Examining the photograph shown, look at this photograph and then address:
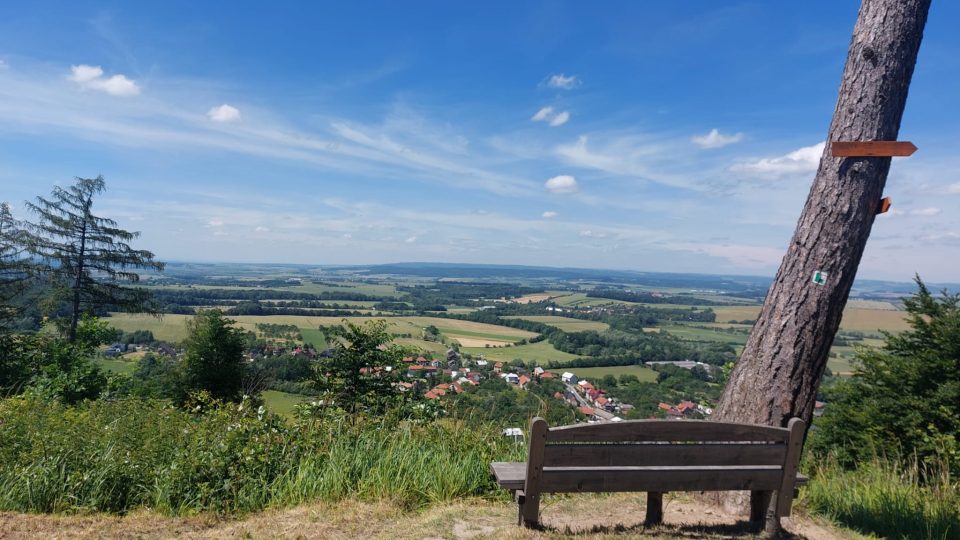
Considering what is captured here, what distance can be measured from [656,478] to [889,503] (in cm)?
272

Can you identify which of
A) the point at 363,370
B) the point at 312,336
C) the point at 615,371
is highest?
the point at 363,370

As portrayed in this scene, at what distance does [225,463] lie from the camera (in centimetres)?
413

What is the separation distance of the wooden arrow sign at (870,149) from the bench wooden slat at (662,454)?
7.67 ft

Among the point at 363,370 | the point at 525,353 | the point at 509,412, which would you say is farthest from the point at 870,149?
the point at 525,353

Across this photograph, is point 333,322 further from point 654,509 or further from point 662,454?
point 662,454

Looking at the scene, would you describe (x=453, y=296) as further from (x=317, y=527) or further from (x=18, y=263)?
(x=317, y=527)

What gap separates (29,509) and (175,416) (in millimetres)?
1377

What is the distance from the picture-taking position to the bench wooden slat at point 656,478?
3213 mm

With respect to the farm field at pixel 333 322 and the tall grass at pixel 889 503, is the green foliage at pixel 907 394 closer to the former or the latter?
the tall grass at pixel 889 503

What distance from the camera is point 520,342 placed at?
39.3 meters

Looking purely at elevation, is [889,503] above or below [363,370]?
below

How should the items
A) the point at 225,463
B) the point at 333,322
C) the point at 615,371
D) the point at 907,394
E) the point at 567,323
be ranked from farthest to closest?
the point at 567,323 < the point at 333,322 < the point at 615,371 < the point at 907,394 < the point at 225,463

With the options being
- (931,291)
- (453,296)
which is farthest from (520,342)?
(453,296)

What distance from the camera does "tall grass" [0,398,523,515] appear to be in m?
3.89
